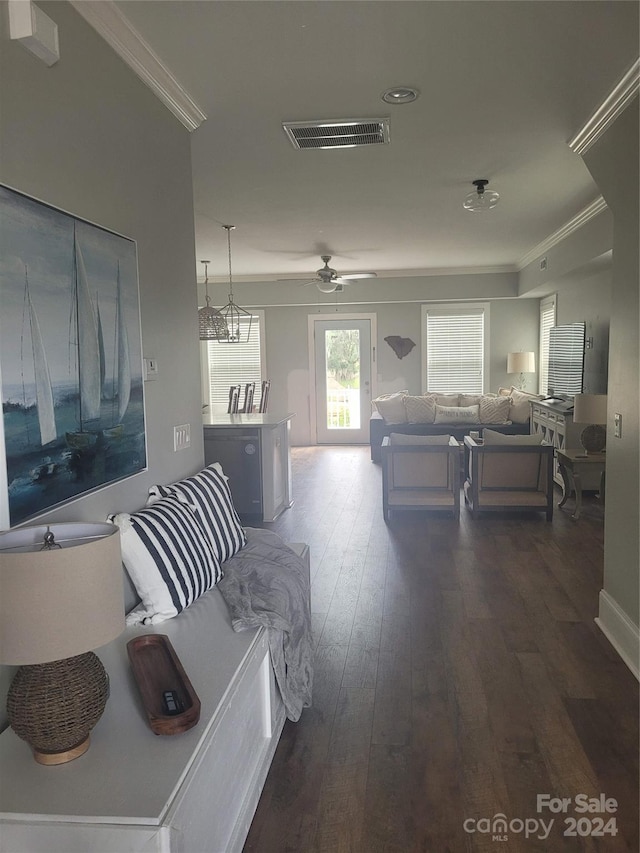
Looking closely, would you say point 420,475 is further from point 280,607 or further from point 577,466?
point 280,607

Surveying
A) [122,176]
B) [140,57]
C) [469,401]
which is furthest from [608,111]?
[469,401]

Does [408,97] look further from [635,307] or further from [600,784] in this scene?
[600,784]

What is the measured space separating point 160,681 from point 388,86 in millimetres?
2755

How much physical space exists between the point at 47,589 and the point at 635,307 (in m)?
2.78

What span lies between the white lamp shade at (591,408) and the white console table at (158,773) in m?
3.97

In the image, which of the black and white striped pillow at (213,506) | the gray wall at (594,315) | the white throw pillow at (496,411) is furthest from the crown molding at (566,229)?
the black and white striped pillow at (213,506)

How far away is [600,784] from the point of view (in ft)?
7.08

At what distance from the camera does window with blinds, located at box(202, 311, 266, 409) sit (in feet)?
34.1

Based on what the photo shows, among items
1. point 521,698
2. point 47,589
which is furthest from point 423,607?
point 47,589

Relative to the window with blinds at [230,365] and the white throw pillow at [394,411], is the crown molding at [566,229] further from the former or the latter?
the window with blinds at [230,365]

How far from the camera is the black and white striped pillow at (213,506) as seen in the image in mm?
2787

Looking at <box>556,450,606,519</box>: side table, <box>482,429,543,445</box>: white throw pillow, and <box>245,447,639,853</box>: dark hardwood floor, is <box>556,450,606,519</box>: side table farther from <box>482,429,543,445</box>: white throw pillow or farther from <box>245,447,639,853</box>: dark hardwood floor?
<box>245,447,639,853</box>: dark hardwood floor

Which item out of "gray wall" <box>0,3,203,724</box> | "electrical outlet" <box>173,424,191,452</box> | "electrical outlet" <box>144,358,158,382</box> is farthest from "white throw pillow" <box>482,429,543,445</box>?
"electrical outlet" <box>144,358,158,382</box>

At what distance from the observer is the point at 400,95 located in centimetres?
309
